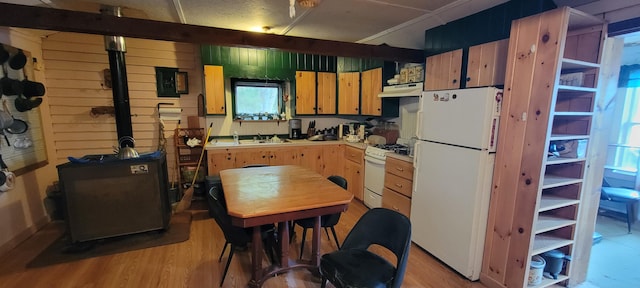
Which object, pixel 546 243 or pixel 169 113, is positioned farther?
pixel 169 113

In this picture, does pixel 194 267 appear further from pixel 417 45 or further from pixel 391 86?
pixel 417 45

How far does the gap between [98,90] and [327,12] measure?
3248mm

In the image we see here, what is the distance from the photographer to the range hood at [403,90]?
127 inches

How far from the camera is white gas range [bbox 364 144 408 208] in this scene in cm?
352

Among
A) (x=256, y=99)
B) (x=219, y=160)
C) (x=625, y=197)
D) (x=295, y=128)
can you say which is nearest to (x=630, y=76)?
(x=625, y=197)

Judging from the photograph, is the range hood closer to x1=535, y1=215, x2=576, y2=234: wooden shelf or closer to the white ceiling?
the white ceiling

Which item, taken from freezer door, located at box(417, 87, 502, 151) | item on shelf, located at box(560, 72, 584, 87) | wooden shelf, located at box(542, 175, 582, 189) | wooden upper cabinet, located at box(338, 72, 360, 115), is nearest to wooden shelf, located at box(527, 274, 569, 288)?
wooden shelf, located at box(542, 175, 582, 189)

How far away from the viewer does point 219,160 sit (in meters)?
3.84

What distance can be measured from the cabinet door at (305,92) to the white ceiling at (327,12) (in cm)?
92

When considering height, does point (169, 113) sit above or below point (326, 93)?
below

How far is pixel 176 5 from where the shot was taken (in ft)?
8.72

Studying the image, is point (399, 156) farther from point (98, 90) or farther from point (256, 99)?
point (98, 90)

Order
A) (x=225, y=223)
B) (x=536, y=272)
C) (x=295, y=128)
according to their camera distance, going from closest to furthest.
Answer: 1. (x=225, y=223)
2. (x=536, y=272)
3. (x=295, y=128)

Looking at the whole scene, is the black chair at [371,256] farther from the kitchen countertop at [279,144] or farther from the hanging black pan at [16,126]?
the hanging black pan at [16,126]
